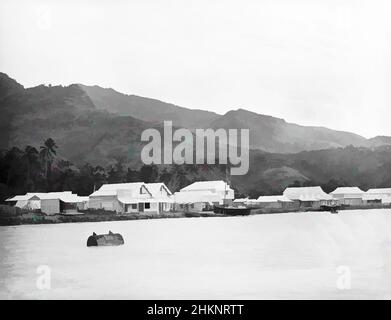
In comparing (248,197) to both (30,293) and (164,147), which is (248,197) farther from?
(30,293)

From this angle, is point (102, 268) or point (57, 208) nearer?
point (102, 268)

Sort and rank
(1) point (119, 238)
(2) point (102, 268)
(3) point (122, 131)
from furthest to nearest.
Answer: (1) point (119, 238) < (3) point (122, 131) < (2) point (102, 268)

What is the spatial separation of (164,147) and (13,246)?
2442 millimetres

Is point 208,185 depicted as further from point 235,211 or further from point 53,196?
point 53,196

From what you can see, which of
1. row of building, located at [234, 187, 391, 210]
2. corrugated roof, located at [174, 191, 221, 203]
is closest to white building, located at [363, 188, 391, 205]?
row of building, located at [234, 187, 391, 210]

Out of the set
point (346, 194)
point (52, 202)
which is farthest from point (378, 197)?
point (52, 202)

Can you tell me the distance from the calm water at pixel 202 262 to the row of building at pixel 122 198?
35 centimetres

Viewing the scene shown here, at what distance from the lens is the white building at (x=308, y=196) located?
8.98m

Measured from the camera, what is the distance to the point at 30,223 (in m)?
9.29

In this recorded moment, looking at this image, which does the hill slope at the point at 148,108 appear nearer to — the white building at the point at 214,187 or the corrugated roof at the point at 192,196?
the white building at the point at 214,187

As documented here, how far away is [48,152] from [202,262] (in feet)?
8.86

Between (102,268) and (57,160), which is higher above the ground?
(57,160)
